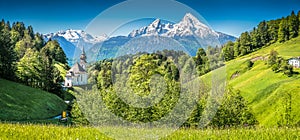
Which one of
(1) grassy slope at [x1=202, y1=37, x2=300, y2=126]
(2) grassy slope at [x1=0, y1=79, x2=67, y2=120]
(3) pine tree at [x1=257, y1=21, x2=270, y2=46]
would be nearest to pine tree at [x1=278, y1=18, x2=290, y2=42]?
(3) pine tree at [x1=257, y1=21, x2=270, y2=46]

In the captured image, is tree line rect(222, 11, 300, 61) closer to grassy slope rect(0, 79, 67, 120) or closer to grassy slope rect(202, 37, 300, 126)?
grassy slope rect(202, 37, 300, 126)

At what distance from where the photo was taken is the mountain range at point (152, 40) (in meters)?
16.0

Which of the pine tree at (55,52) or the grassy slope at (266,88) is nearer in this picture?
the grassy slope at (266,88)

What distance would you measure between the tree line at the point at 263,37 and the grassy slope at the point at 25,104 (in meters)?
102

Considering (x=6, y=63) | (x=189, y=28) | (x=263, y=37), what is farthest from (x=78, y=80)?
(x=189, y=28)

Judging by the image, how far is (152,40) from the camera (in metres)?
19.5

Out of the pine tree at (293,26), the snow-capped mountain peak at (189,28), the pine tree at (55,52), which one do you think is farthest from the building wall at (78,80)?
the snow-capped mountain peak at (189,28)

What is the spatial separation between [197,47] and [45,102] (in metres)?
66.8

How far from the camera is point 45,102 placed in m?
79.0

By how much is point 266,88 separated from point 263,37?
287 ft

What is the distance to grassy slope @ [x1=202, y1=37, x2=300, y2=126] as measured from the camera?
74938mm

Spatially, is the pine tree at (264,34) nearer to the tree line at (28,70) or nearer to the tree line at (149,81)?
the tree line at (28,70)

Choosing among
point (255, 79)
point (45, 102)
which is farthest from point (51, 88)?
point (255, 79)

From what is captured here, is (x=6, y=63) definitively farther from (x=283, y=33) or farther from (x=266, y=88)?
(x=283, y=33)
